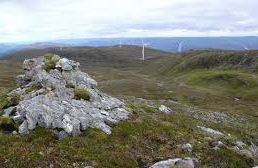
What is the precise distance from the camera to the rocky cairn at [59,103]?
99.7 ft

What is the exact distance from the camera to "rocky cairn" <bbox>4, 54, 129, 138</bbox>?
30.4m

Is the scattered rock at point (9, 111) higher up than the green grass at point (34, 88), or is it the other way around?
the green grass at point (34, 88)

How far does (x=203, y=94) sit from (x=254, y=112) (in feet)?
97.8

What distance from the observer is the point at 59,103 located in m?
33.3

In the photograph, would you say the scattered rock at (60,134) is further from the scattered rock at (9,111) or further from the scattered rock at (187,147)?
the scattered rock at (187,147)

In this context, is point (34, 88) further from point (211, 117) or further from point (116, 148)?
point (211, 117)

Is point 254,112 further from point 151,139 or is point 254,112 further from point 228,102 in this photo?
point 151,139

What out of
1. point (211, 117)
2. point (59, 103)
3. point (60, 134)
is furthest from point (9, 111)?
point (211, 117)

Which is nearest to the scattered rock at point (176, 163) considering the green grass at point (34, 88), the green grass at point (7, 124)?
the green grass at point (7, 124)

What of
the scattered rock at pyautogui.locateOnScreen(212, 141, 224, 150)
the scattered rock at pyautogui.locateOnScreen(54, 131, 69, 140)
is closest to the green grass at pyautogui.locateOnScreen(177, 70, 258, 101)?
the scattered rock at pyautogui.locateOnScreen(212, 141, 224, 150)

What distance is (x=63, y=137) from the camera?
2919 cm

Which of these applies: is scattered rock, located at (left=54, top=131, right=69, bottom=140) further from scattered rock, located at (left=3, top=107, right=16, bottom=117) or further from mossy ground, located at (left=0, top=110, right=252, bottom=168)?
scattered rock, located at (left=3, top=107, right=16, bottom=117)

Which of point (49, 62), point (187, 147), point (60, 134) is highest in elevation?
point (49, 62)

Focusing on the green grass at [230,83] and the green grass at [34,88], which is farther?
the green grass at [230,83]
